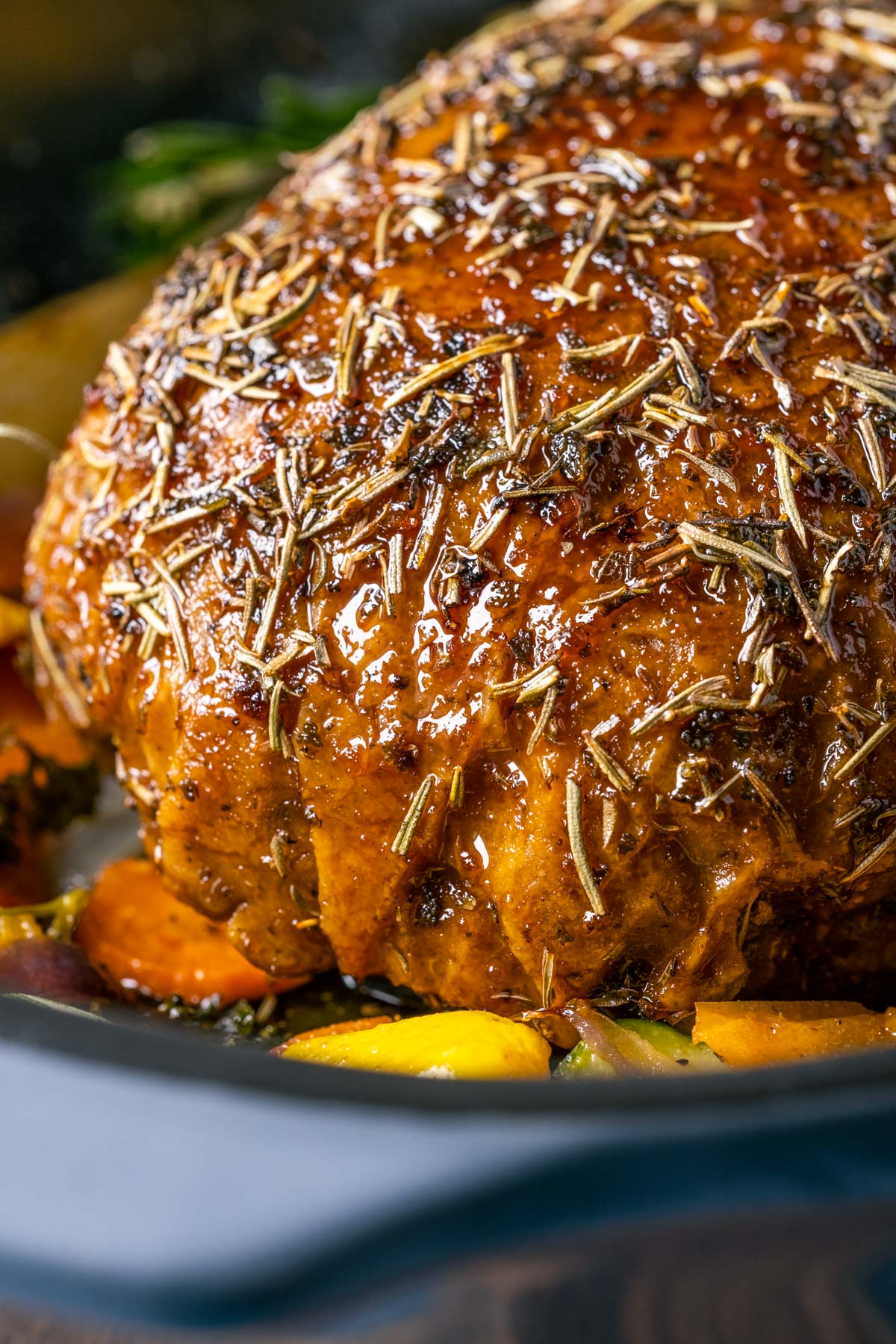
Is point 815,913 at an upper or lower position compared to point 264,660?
lower

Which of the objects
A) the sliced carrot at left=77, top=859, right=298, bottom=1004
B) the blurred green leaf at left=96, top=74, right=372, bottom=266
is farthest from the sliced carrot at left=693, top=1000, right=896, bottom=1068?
the blurred green leaf at left=96, top=74, right=372, bottom=266

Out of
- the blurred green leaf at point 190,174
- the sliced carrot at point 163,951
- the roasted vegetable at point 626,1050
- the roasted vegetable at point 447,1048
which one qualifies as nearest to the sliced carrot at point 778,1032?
the roasted vegetable at point 626,1050

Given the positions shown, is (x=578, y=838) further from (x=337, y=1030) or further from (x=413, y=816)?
(x=337, y=1030)

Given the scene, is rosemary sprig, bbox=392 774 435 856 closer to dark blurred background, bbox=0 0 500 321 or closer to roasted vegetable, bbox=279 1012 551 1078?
roasted vegetable, bbox=279 1012 551 1078

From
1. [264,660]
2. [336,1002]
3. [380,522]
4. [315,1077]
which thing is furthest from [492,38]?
[315,1077]

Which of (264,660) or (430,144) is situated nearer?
(264,660)

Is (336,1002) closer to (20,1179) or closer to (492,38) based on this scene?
(20,1179)
